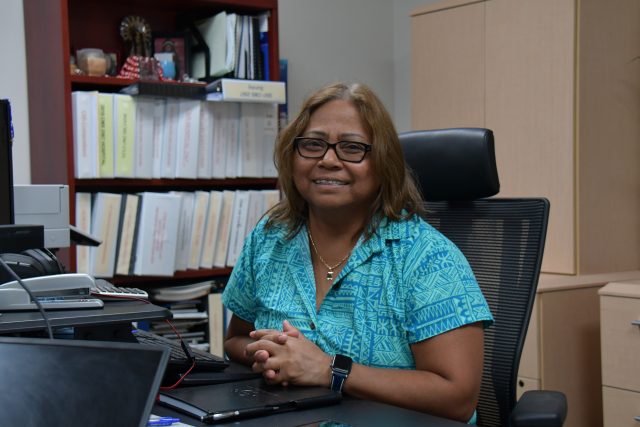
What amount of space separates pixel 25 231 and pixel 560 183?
1.91 m

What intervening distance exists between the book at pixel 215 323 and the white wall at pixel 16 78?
76cm

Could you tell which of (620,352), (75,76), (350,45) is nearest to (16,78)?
(75,76)

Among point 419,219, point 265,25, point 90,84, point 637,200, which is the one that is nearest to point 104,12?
point 90,84

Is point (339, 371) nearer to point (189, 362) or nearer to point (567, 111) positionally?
point (189, 362)

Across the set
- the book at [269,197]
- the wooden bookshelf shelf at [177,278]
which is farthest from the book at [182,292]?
the book at [269,197]

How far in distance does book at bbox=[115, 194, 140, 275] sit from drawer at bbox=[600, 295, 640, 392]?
1.53 metres

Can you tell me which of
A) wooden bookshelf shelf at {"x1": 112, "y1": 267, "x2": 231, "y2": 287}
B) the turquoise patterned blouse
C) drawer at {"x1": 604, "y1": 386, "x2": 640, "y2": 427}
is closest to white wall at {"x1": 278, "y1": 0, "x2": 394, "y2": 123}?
wooden bookshelf shelf at {"x1": 112, "y1": 267, "x2": 231, "y2": 287}

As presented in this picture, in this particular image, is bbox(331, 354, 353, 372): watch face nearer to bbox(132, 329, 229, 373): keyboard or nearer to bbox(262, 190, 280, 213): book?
bbox(132, 329, 229, 373): keyboard

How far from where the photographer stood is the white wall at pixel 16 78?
8.94ft

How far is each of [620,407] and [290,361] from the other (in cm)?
150

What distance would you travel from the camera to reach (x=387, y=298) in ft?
4.83

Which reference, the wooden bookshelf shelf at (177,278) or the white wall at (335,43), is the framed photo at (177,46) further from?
the wooden bookshelf shelf at (177,278)

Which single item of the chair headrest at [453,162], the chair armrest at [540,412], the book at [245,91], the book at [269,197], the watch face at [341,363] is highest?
the book at [245,91]

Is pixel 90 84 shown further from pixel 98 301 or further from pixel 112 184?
pixel 98 301
